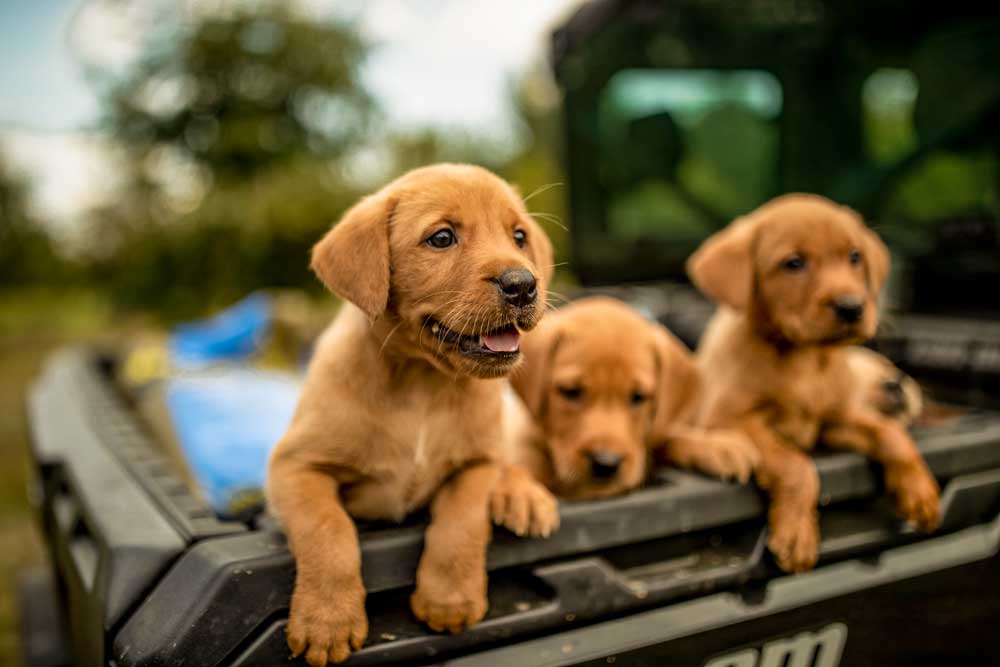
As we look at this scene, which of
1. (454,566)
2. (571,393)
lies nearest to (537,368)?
(571,393)

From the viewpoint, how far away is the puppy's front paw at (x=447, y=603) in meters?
1.65

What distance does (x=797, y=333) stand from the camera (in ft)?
8.20

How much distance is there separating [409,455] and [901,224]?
302cm

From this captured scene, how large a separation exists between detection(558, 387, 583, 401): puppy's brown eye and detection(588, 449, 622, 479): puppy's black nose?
0.87 feet

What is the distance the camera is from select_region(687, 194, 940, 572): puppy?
7.82 ft

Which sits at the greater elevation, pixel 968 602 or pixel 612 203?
pixel 612 203

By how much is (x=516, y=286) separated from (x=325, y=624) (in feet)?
2.60

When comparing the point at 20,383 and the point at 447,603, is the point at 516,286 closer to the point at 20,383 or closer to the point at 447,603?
the point at 447,603

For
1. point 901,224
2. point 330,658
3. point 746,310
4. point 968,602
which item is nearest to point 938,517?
point 968,602

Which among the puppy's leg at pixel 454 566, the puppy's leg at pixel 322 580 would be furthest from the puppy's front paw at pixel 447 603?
the puppy's leg at pixel 322 580

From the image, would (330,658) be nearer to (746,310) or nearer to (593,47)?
(746,310)

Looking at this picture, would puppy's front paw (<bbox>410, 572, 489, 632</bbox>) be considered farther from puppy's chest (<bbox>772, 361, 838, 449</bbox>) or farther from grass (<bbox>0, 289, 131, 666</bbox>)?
grass (<bbox>0, 289, 131, 666</bbox>)

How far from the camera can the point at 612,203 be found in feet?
17.8

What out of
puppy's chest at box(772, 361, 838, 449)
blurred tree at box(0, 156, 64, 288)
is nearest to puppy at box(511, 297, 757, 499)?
puppy's chest at box(772, 361, 838, 449)
